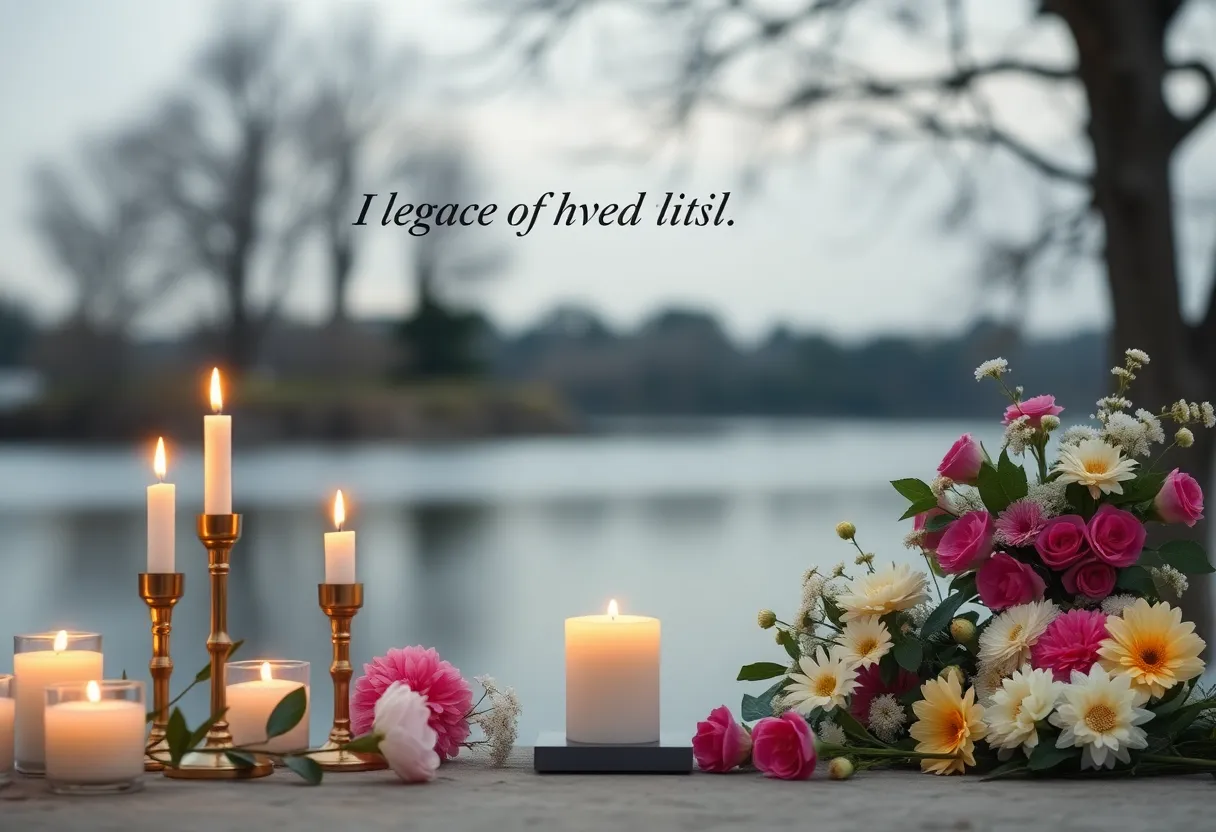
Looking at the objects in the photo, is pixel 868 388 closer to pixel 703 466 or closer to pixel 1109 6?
pixel 703 466

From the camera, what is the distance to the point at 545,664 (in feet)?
7.49

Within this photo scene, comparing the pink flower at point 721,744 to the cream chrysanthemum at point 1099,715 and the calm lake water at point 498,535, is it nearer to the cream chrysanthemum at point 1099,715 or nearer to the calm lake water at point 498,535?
the cream chrysanthemum at point 1099,715

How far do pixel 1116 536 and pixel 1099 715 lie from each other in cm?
14

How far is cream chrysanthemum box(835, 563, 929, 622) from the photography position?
0.97m

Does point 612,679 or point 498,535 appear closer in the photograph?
point 612,679

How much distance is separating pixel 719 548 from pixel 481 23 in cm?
113

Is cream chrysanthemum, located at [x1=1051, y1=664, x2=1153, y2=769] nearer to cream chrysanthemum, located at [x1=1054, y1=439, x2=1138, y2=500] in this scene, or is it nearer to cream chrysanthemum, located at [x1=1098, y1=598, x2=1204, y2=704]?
cream chrysanthemum, located at [x1=1098, y1=598, x2=1204, y2=704]

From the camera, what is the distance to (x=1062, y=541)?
0.97 metres

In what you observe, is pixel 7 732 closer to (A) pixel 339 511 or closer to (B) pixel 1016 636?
(A) pixel 339 511

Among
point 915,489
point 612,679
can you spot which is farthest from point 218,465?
point 915,489

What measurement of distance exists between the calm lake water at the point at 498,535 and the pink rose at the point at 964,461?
1.28 m

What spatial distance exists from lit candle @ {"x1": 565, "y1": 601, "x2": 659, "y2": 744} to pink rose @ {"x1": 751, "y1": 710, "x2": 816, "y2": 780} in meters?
0.09

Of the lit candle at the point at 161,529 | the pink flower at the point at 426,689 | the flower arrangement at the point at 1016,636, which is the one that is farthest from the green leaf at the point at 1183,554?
the lit candle at the point at 161,529

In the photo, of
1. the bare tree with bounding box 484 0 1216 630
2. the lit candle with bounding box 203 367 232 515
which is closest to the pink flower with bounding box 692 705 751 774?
the lit candle with bounding box 203 367 232 515
